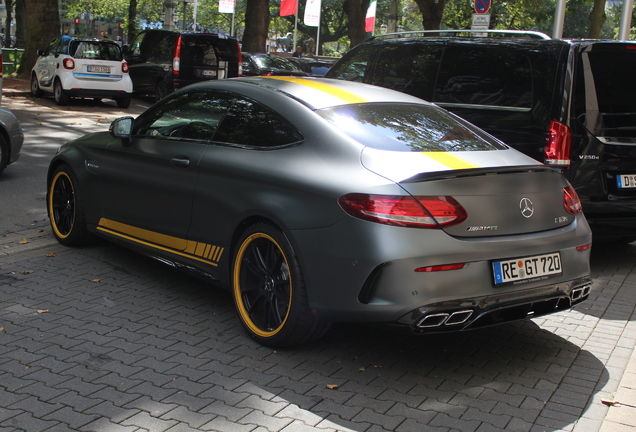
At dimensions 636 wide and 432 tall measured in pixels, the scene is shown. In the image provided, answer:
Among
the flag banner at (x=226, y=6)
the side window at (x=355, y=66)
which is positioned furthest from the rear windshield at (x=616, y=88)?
the flag banner at (x=226, y=6)

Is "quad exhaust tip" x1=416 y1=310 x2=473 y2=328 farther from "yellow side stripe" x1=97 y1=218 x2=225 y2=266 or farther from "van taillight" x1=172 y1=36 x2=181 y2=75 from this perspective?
"van taillight" x1=172 y1=36 x2=181 y2=75

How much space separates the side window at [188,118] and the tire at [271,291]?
98 cm

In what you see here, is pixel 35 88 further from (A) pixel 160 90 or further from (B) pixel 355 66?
(B) pixel 355 66

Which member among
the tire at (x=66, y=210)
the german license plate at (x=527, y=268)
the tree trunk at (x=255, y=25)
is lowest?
the tire at (x=66, y=210)

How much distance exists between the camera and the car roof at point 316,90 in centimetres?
495

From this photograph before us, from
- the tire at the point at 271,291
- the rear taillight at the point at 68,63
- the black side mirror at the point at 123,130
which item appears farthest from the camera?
the rear taillight at the point at 68,63

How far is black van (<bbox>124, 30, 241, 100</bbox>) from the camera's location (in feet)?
63.9

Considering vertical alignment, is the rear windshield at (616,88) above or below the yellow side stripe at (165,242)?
above

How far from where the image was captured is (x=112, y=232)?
6.11m

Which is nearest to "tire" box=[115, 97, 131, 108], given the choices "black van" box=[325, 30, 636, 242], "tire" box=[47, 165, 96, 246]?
"tire" box=[47, 165, 96, 246]

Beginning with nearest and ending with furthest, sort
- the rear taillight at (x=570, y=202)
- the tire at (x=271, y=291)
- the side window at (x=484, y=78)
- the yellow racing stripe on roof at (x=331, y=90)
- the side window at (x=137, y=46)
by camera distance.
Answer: the tire at (x=271, y=291)
the rear taillight at (x=570, y=202)
the yellow racing stripe on roof at (x=331, y=90)
the side window at (x=484, y=78)
the side window at (x=137, y=46)

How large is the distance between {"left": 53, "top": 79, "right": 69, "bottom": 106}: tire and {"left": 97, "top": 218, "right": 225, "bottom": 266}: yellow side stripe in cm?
1356

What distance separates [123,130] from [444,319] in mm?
3145

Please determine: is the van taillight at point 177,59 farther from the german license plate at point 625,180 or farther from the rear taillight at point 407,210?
the rear taillight at point 407,210
